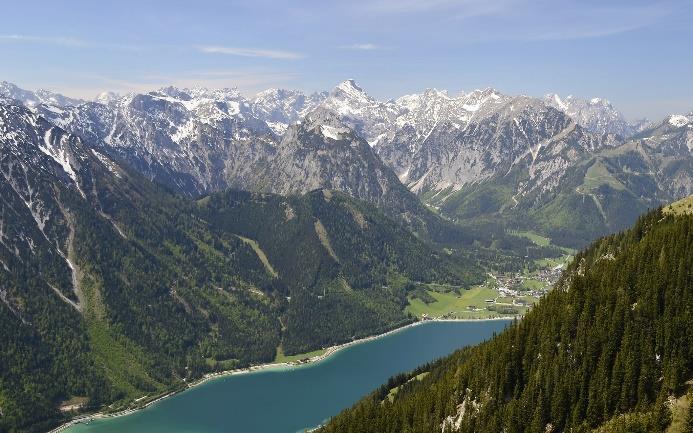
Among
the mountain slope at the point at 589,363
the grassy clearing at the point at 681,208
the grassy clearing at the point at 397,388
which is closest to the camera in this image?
the mountain slope at the point at 589,363

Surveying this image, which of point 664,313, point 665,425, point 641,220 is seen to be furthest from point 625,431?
point 641,220

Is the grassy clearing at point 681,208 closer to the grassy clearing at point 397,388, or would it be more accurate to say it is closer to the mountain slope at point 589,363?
the mountain slope at point 589,363

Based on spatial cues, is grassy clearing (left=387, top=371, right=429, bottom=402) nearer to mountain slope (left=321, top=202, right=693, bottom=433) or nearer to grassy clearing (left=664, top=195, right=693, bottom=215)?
mountain slope (left=321, top=202, right=693, bottom=433)

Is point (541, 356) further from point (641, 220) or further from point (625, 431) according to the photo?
point (641, 220)

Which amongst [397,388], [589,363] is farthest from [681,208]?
[397,388]

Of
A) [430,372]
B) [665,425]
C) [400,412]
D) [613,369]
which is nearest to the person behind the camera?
[665,425]

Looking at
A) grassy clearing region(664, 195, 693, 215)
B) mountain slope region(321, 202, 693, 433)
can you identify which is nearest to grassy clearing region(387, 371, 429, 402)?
mountain slope region(321, 202, 693, 433)

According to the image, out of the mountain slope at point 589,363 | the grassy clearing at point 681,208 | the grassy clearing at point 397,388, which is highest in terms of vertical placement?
the grassy clearing at point 681,208

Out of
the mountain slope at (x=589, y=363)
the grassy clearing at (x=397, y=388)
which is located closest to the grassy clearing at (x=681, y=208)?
the mountain slope at (x=589, y=363)
